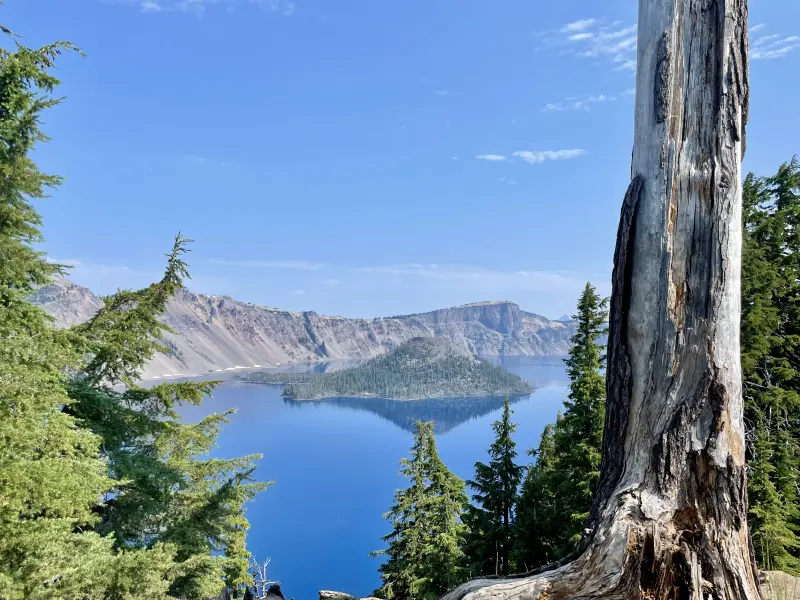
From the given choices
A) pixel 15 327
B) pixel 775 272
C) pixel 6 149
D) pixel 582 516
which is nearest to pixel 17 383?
pixel 15 327

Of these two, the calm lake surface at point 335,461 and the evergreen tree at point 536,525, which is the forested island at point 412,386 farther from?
the evergreen tree at point 536,525

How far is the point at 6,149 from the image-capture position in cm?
729

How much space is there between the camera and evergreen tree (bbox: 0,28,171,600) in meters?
4.19

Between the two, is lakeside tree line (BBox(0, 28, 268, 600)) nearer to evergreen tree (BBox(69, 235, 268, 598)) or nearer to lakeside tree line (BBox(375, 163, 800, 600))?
evergreen tree (BBox(69, 235, 268, 598))

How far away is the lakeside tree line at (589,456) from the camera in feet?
29.8

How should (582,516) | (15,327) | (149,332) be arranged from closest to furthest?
(15,327) → (582,516) → (149,332)

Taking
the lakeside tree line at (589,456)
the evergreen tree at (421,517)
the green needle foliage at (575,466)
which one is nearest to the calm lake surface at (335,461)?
the evergreen tree at (421,517)

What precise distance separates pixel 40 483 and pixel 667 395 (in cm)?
506

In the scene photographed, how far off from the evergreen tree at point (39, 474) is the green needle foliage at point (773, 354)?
8478mm

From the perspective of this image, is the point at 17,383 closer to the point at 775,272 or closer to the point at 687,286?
the point at 687,286

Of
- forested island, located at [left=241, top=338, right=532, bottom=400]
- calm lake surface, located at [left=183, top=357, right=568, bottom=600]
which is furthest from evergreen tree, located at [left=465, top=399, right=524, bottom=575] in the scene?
forested island, located at [left=241, top=338, right=532, bottom=400]

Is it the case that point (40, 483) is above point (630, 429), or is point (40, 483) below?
below

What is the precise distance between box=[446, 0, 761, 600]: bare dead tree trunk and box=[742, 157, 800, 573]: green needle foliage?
6260 millimetres

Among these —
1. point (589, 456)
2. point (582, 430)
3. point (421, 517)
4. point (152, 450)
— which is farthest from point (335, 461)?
point (589, 456)
